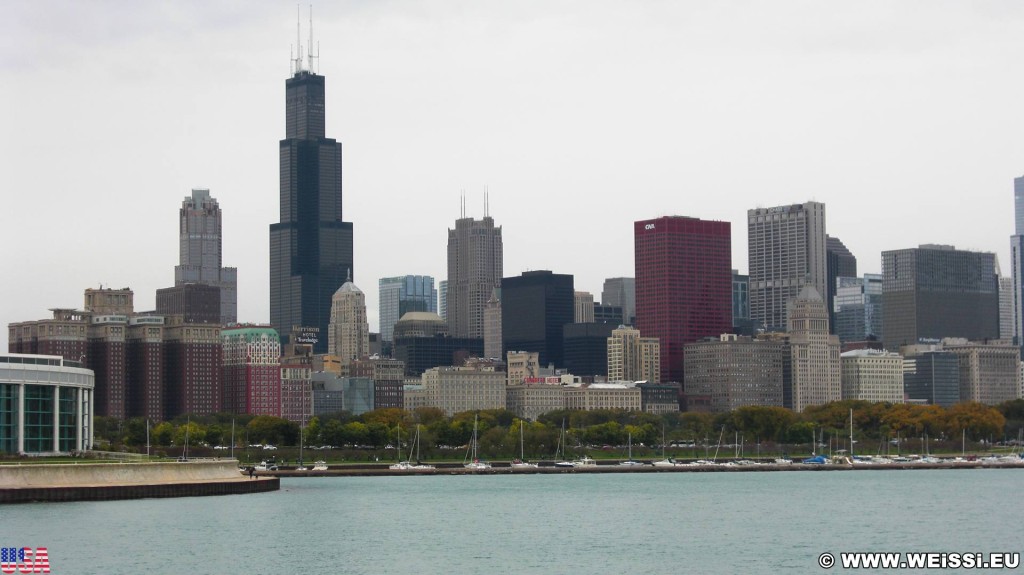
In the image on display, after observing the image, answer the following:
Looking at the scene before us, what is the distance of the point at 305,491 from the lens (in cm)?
16188

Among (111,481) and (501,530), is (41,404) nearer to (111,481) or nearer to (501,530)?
(111,481)

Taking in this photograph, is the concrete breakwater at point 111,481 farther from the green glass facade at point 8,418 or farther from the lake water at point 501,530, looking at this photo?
the green glass facade at point 8,418

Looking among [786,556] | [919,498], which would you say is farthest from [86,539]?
[919,498]

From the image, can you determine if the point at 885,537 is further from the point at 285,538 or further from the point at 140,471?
the point at 140,471

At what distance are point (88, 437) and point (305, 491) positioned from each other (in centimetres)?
1977

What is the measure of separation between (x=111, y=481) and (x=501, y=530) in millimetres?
28111

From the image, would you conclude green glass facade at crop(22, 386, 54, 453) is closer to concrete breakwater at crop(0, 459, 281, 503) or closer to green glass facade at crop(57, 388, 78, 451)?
green glass facade at crop(57, 388, 78, 451)

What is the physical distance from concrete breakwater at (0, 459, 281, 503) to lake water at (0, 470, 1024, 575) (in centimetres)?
116

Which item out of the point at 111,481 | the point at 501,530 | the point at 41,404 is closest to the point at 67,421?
the point at 41,404

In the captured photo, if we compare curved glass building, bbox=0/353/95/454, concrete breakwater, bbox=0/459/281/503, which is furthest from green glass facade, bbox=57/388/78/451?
concrete breakwater, bbox=0/459/281/503

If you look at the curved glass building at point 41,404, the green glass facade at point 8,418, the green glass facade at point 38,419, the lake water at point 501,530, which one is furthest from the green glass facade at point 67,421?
the lake water at point 501,530

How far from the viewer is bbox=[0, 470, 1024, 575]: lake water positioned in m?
94.2

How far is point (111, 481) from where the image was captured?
12431 centimetres

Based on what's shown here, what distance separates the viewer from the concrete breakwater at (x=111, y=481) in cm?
11944
